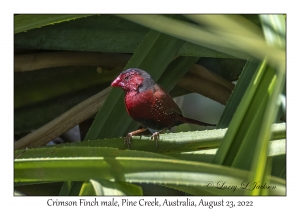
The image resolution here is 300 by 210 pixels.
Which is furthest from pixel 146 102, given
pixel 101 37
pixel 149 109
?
pixel 101 37

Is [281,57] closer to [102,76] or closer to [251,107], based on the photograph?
[251,107]

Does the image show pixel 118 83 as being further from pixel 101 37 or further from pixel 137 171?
pixel 137 171

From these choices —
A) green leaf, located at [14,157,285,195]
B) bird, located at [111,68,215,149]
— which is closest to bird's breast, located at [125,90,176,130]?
bird, located at [111,68,215,149]

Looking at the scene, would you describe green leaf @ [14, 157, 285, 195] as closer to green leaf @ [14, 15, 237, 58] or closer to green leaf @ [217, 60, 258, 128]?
green leaf @ [217, 60, 258, 128]

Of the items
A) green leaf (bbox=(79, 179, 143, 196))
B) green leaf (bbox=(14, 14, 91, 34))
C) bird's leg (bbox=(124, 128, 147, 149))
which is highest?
green leaf (bbox=(14, 14, 91, 34))

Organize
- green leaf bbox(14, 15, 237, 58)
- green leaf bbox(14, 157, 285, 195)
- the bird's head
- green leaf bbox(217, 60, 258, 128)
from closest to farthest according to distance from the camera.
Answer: green leaf bbox(14, 157, 285, 195), green leaf bbox(217, 60, 258, 128), the bird's head, green leaf bbox(14, 15, 237, 58)

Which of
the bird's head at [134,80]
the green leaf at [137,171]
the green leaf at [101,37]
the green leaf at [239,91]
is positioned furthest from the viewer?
the green leaf at [101,37]

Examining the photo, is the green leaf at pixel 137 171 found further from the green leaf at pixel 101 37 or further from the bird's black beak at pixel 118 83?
the green leaf at pixel 101 37

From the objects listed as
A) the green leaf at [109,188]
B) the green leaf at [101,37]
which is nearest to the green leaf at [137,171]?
the green leaf at [109,188]

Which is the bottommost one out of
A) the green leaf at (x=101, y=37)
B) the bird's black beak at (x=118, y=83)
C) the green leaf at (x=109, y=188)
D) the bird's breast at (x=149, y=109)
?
the green leaf at (x=109, y=188)
